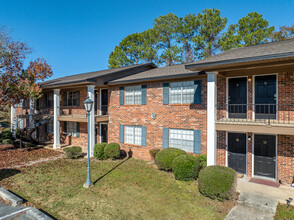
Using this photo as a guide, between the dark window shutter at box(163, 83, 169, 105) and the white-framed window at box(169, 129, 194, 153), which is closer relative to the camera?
the white-framed window at box(169, 129, 194, 153)

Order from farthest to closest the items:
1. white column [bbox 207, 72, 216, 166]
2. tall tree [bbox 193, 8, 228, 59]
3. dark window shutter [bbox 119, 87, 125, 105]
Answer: tall tree [bbox 193, 8, 228, 59]
dark window shutter [bbox 119, 87, 125, 105]
white column [bbox 207, 72, 216, 166]

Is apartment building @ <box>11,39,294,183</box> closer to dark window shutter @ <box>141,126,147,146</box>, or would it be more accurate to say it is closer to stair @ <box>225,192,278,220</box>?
dark window shutter @ <box>141,126,147,146</box>

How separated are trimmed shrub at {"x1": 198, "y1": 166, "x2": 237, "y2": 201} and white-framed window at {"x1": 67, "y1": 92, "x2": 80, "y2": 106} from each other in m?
13.2

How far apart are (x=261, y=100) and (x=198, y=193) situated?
541cm

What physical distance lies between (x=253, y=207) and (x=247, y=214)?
0.63 m

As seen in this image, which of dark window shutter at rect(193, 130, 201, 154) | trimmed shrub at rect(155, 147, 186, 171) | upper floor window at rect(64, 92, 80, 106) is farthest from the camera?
upper floor window at rect(64, 92, 80, 106)

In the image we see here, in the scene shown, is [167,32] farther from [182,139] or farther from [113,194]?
[113,194]

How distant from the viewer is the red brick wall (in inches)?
420

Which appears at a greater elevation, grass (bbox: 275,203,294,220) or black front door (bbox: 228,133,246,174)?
black front door (bbox: 228,133,246,174)

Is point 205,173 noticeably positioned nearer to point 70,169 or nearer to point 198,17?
point 70,169

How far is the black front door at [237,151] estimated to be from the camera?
962 centimetres

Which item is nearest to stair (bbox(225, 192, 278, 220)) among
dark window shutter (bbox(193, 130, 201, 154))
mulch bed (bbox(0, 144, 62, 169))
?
dark window shutter (bbox(193, 130, 201, 154))

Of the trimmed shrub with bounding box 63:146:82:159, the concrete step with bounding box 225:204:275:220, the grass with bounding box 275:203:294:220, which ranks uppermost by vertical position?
the trimmed shrub with bounding box 63:146:82:159

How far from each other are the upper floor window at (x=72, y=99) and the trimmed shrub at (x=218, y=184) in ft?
43.3
